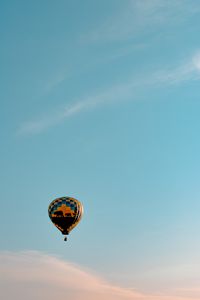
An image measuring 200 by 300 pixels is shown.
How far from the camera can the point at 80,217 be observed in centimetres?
6688

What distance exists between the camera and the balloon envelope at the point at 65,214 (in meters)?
64.6

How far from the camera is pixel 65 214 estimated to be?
6475cm

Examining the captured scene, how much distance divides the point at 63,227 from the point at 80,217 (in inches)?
170

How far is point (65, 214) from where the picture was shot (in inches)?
2549

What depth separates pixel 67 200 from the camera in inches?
2601

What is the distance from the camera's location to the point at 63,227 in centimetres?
6494

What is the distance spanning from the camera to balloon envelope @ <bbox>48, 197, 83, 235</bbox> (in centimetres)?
6462

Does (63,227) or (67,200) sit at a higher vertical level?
(67,200)

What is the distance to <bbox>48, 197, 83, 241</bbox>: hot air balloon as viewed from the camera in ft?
212

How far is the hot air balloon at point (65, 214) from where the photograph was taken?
212 ft

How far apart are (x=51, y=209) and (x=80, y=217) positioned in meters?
6.50

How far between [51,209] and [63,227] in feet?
15.3
